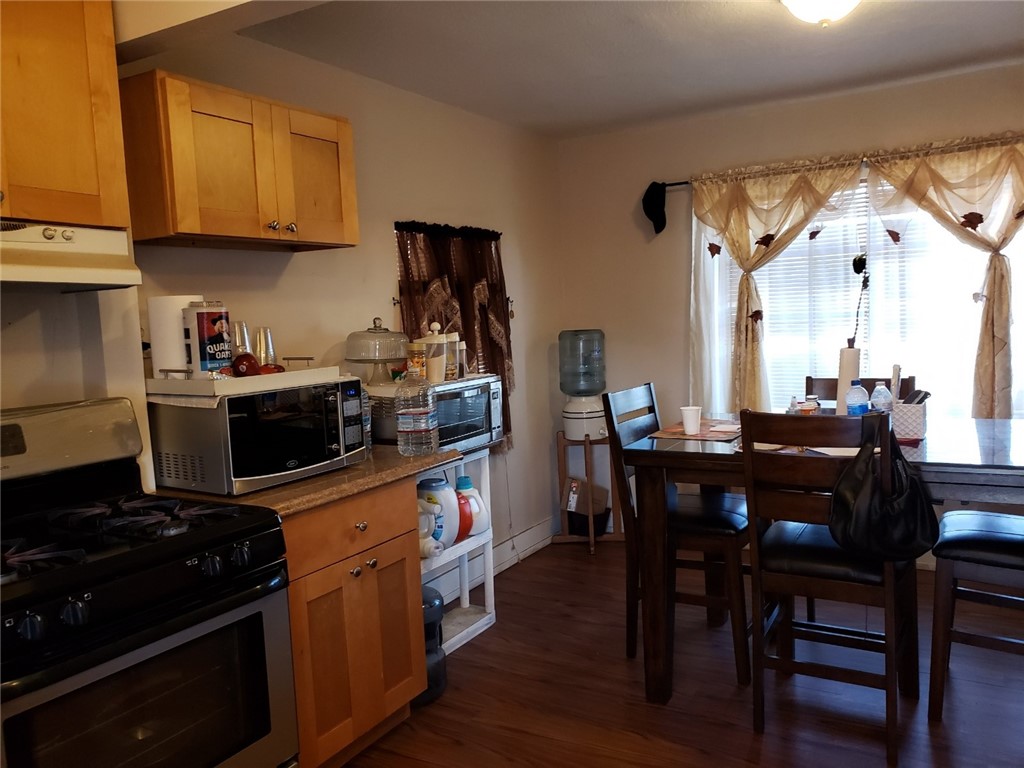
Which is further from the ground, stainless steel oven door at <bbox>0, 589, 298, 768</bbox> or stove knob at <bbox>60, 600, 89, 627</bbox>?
stove knob at <bbox>60, 600, 89, 627</bbox>

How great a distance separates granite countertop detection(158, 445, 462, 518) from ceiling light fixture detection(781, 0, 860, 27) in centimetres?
177

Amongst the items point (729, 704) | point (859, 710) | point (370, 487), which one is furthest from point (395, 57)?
point (859, 710)

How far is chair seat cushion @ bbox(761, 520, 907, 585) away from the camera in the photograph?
2.13 meters

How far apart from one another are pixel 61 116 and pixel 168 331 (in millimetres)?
609

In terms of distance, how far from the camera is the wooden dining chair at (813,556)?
6.72ft

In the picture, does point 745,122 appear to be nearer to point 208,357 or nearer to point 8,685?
point 208,357

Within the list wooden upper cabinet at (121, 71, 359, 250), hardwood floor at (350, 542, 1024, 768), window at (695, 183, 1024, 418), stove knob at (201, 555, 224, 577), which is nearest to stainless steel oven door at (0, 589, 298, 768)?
stove knob at (201, 555, 224, 577)

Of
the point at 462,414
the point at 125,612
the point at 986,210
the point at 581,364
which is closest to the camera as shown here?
the point at 125,612

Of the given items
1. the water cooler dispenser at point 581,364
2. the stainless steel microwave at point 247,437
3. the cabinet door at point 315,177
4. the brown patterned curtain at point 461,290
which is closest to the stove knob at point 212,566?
the stainless steel microwave at point 247,437

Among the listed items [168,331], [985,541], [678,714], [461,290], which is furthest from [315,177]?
[985,541]

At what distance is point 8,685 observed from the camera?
1.31 metres

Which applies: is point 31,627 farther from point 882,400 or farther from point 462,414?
point 882,400

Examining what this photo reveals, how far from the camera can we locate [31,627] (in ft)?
4.38

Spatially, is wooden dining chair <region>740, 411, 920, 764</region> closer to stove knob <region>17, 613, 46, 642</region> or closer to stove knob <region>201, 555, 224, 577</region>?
stove knob <region>201, 555, 224, 577</region>
